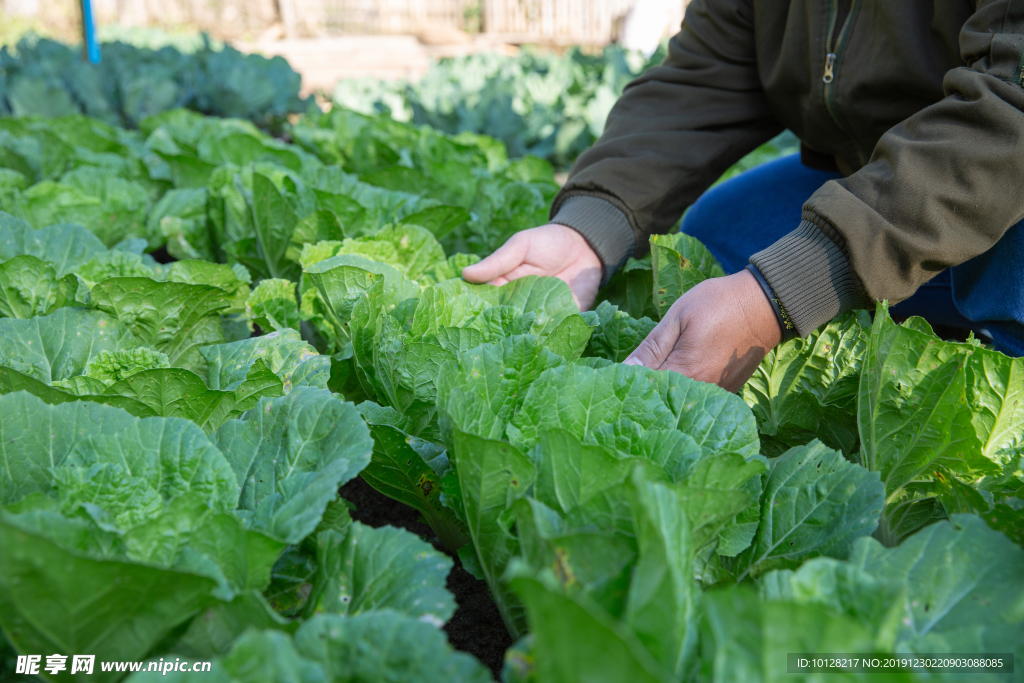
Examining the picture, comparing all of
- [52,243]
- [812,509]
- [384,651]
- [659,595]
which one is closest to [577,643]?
[659,595]

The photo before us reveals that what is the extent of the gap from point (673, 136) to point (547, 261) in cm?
67

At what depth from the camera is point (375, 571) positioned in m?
1.15

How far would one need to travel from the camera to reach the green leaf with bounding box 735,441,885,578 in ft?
4.22

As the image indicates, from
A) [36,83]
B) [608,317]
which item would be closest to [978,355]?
[608,317]

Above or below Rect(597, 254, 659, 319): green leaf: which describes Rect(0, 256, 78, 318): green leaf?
above

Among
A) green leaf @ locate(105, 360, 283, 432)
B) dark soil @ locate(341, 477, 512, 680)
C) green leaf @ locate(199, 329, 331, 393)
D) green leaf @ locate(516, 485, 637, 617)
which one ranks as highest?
green leaf @ locate(516, 485, 637, 617)

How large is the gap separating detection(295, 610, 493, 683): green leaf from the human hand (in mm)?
867

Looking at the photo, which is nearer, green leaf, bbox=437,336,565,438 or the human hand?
green leaf, bbox=437,336,565,438

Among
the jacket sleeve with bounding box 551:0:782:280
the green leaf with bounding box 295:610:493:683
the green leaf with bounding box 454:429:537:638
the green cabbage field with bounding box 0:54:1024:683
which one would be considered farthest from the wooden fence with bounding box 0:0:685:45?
the green leaf with bounding box 295:610:493:683

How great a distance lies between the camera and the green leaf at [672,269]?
6.50 feet

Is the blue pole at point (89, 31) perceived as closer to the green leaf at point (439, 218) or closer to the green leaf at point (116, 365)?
the green leaf at point (439, 218)

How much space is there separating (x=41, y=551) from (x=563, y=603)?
64 centimetres

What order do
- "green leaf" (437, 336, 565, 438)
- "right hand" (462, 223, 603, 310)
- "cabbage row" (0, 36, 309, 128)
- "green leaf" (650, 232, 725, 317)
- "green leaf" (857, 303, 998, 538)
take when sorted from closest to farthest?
"green leaf" (437, 336, 565, 438) → "green leaf" (857, 303, 998, 538) → "green leaf" (650, 232, 725, 317) → "right hand" (462, 223, 603, 310) → "cabbage row" (0, 36, 309, 128)

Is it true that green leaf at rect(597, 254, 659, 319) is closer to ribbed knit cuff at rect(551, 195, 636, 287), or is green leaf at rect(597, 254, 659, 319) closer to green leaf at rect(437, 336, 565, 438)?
ribbed knit cuff at rect(551, 195, 636, 287)
